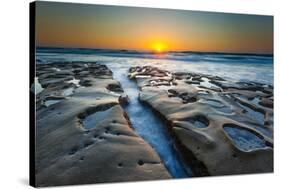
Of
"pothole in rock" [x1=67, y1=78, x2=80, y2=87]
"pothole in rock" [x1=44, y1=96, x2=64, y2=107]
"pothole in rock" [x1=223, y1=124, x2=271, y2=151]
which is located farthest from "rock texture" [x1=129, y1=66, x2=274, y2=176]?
"pothole in rock" [x1=44, y1=96, x2=64, y2=107]

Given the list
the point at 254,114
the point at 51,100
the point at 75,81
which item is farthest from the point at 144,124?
the point at 254,114

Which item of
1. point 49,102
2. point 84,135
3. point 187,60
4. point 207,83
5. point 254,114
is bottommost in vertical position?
point 84,135

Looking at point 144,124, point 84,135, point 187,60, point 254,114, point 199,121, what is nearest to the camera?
point 84,135

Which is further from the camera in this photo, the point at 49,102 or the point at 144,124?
the point at 144,124

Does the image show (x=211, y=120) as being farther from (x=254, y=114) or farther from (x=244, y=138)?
(x=254, y=114)

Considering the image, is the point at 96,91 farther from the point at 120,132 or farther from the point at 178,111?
the point at 178,111

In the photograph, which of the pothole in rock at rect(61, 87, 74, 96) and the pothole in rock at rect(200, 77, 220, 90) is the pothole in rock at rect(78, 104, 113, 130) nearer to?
the pothole in rock at rect(61, 87, 74, 96)
